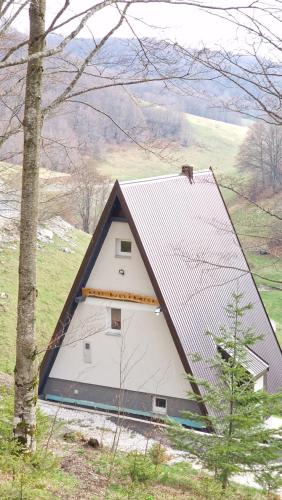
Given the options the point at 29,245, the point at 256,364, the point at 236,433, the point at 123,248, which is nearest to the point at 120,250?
the point at 123,248

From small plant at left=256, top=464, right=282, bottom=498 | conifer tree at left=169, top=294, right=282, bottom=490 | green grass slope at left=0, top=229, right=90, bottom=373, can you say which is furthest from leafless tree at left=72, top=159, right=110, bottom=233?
small plant at left=256, top=464, right=282, bottom=498

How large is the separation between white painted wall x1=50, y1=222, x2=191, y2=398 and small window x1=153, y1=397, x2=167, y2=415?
0.90 ft

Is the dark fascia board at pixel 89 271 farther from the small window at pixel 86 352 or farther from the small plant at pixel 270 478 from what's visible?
the small plant at pixel 270 478

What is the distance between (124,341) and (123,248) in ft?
7.63

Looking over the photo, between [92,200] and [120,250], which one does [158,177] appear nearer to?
[120,250]

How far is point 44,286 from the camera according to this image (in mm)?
25391

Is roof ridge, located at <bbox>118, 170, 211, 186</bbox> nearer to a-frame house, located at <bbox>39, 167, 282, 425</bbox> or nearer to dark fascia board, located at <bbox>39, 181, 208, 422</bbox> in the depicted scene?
a-frame house, located at <bbox>39, 167, 282, 425</bbox>

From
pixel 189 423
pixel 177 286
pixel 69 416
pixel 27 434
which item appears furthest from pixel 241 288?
pixel 27 434

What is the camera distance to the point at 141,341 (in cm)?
1498

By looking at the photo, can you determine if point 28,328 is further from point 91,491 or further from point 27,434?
point 91,491

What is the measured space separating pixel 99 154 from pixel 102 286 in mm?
15837

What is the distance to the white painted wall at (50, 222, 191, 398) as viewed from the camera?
579 inches

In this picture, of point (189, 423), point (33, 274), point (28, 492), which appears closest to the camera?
point (28, 492)

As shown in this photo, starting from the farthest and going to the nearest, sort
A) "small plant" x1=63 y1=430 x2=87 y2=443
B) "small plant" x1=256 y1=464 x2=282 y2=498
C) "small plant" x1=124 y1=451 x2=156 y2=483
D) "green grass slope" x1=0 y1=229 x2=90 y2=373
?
"green grass slope" x1=0 y1=229 x2=90 y2=373, "small plant" x1=63 y1=430 x2=87 y2=443, "small plant" x1=256 y1=464 x2=282 y2=498, "small plant" x1=124 y1=451 x2=156 y2=483
